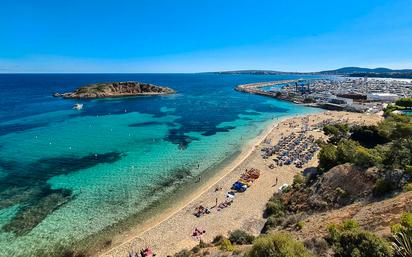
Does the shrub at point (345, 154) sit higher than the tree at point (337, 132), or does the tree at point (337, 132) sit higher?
the shrub at point (345, 154)

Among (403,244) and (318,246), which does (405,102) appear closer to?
(318,246)

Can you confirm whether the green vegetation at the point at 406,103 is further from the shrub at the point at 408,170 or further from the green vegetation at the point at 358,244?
the green vegetation at the point at 358,244

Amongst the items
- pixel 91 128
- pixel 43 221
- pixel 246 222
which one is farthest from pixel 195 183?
pixel 91 128

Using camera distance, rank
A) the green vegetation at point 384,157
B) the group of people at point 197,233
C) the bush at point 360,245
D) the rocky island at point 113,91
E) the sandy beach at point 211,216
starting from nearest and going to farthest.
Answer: the bush at point 360,245 → the green vegetation at point 384,157 → the sandy beach at point 211,216 → the group of people at point 197,233 → the rocky island at point 113,91

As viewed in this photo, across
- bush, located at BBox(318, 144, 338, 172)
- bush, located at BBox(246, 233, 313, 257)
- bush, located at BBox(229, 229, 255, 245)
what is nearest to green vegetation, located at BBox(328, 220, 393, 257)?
bush, located at BBox(246, 233, 313, 257)

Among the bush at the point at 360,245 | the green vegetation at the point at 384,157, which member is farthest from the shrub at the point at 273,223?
the bush at the point at 360,245

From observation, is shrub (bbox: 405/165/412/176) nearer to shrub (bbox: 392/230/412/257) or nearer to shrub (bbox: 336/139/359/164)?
shrub (bbox: 336/139/359/164)

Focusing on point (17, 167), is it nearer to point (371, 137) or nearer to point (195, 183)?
point (195, 183)
